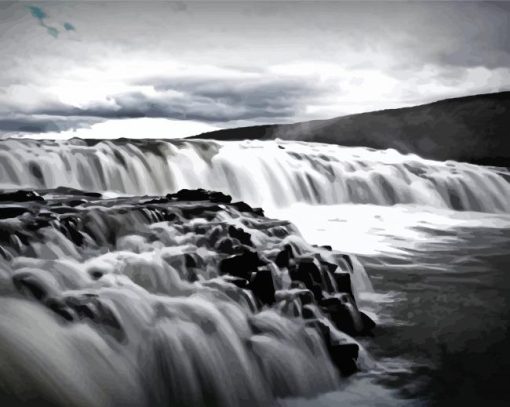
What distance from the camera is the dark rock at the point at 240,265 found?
2.31 m

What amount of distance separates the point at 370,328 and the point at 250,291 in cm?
59

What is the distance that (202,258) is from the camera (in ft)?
7.88

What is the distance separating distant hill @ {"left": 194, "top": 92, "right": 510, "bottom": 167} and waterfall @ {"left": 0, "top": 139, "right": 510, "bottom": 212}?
5.41m

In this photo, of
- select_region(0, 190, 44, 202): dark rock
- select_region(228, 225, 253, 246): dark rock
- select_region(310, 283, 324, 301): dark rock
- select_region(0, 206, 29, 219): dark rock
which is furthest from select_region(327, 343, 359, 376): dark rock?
select_region(0, 190, 44, 202): dark rock

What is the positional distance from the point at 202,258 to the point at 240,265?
7.2 inches

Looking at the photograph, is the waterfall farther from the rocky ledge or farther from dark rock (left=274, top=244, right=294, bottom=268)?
dark rock (left=274, top=244, right=294, bottom=268)

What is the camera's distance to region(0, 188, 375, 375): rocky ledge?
1.88 meters

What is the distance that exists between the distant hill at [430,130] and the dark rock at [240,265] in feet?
42.2

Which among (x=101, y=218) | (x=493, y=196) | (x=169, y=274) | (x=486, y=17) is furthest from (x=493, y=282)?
(x=486, y=17)

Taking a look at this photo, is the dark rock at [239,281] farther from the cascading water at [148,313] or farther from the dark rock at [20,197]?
the dark rock at [20,197]

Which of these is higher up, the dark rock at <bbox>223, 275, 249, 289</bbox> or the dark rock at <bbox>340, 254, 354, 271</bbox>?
the dark rock at <bbox>223, 275, 249, 289</bbox>

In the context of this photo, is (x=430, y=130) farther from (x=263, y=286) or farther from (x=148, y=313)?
(x=148, y=313)

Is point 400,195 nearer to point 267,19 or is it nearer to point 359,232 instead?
point 359,232

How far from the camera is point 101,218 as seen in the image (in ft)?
8.80
